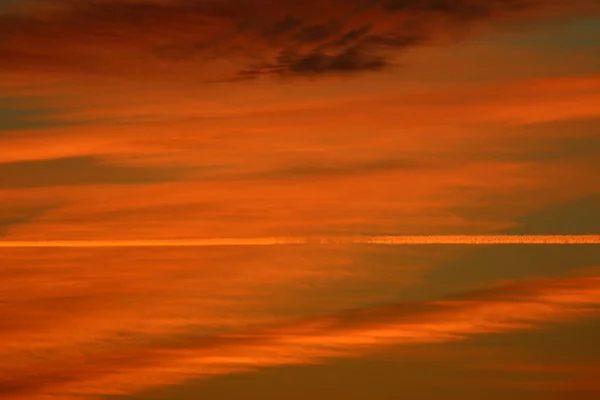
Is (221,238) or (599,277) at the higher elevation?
(221,238)

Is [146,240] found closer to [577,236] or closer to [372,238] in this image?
[372,238]

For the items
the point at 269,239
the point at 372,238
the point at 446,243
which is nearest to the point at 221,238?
the point at 269,239

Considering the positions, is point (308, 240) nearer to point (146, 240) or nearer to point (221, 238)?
point (221, 238)

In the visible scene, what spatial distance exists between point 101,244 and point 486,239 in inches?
236

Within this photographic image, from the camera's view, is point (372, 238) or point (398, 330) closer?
point (398, 330)

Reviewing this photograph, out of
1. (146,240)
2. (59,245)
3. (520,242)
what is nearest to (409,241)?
(520,242)

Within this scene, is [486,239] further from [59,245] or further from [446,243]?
[59,245]

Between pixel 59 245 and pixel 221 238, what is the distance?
2555 mm

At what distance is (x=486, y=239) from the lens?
16.1 metres

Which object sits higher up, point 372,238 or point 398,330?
point 372,238

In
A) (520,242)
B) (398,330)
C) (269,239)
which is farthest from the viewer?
(269,239)

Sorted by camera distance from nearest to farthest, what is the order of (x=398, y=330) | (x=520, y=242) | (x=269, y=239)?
(x=398, y=330) < (x=520, y=242) < (x=269, y=239)

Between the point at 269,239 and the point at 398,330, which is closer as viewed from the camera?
the point at 398,330

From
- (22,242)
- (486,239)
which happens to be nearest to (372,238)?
(486,239)
